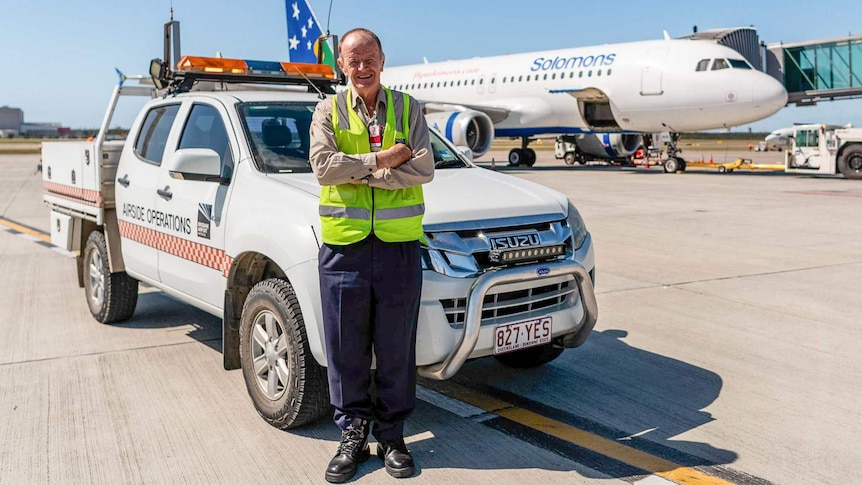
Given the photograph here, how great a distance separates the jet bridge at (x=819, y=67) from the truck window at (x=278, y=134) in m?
27.3

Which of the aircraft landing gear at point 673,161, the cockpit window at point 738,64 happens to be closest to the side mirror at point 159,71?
the cockpit window at point 738,64

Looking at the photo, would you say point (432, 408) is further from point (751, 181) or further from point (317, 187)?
point (751, 181)

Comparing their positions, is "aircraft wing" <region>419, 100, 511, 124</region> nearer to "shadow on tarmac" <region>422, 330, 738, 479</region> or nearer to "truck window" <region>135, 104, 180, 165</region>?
"truck window" <region>135, 104, 180, 165</region>

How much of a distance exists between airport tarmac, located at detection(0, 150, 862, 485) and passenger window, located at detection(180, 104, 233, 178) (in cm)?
137

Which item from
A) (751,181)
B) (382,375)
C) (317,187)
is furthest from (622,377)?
(751,181)

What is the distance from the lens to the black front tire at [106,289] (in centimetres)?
609

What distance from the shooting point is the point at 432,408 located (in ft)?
14.3

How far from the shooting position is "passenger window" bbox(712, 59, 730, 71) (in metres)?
20.8

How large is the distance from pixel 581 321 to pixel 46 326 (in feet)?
14.0

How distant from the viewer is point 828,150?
874 inches

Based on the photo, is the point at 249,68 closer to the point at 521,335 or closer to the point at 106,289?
the point at 106,289

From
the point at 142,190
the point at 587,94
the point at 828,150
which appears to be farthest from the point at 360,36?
the point at 828,150

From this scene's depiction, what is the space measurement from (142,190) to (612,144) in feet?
83.2

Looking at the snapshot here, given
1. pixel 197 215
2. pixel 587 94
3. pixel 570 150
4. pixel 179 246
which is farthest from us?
pixel 570 150
